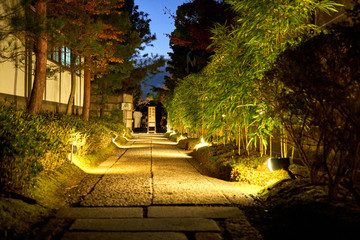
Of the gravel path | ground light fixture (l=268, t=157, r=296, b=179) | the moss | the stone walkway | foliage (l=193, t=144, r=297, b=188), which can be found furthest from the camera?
foliage (l=193, t=144, r=297, b=188)

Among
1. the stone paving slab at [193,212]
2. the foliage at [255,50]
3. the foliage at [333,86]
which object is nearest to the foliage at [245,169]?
the foliage at [255,50]

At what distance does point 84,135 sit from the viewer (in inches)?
440

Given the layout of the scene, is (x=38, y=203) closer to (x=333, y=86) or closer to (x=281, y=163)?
(x=281, y=163)

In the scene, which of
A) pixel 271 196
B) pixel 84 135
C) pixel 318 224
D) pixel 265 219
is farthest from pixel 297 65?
pixel 84 135

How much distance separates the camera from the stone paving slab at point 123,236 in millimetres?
4022

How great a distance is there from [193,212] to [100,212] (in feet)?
4.83

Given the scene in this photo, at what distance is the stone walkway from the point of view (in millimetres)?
4285

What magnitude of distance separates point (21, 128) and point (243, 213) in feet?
13.5

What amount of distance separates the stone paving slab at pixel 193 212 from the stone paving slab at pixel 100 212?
25 cm

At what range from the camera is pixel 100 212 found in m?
5.22

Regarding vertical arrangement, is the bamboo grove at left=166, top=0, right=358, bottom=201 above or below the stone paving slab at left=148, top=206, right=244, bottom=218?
above

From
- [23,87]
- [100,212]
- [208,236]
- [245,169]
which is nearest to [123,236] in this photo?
[208,236]

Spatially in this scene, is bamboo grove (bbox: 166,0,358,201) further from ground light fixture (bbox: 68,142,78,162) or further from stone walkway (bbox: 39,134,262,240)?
ground light fixture (bbox: 68,142,78,162)

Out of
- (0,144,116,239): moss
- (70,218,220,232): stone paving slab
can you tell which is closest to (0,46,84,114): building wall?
(0,144,116,239): moss
